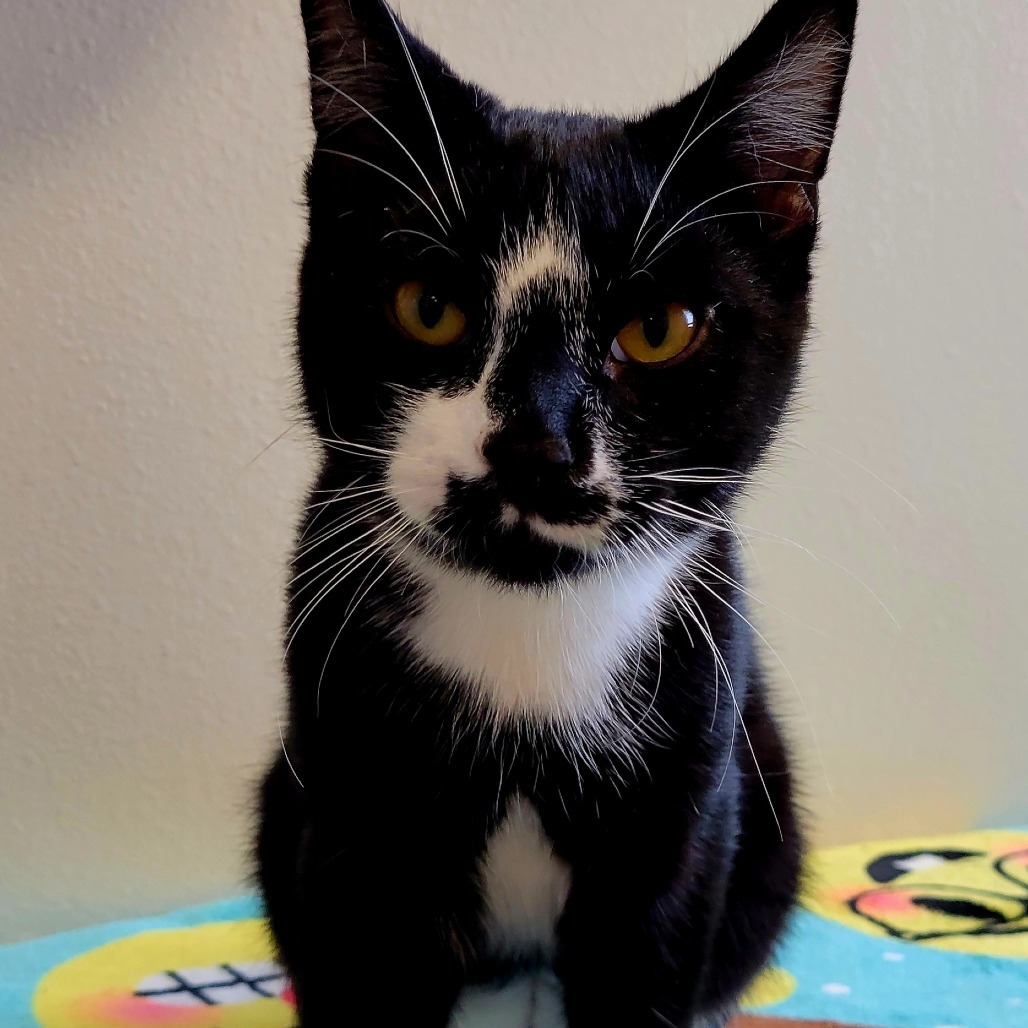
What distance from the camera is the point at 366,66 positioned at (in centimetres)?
58

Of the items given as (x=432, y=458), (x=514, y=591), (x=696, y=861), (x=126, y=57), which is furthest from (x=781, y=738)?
(x=126, y=57)

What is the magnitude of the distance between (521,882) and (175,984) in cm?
38

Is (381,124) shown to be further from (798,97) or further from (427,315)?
(798,97)

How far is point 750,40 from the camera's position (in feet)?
1.86

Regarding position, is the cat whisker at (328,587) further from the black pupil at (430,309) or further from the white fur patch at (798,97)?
the white fur patch at (798,97)

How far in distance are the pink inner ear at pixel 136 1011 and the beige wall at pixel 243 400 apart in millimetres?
174

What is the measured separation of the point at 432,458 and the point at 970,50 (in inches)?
35.7

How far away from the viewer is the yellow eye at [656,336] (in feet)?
1.79

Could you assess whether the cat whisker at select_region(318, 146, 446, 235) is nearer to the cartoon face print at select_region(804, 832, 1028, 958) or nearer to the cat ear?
the cat ear

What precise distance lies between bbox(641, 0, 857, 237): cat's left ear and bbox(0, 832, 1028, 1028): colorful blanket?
0.56 m

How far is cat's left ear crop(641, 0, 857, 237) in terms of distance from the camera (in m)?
0.57

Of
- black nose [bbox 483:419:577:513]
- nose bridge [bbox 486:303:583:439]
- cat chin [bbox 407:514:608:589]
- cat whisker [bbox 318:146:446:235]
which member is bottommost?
cat chin [bbox 407:514:608:589]

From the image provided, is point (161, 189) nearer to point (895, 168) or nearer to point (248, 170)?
point (248, 170)

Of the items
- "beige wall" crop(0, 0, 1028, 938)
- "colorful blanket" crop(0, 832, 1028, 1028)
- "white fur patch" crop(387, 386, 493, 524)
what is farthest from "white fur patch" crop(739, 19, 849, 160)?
"colorful blanket" crop(0, 832, 1028, 1028)
